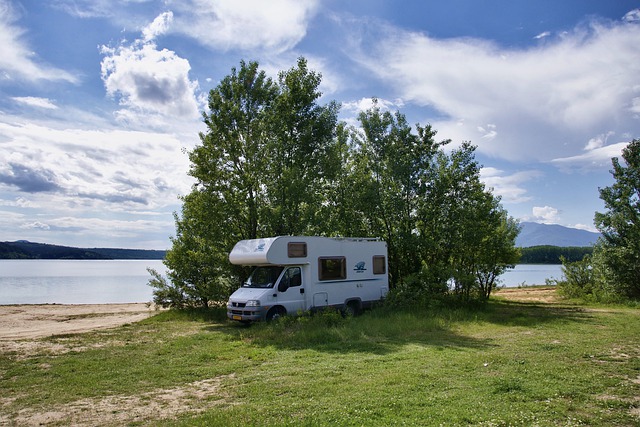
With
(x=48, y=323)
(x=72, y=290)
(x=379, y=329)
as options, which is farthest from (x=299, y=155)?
(x=72, y=290)

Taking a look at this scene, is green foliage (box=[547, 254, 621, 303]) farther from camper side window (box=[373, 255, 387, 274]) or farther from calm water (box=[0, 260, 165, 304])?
calm water (box=[0, 260, 165, 304])

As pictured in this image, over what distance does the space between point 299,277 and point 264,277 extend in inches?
47.3

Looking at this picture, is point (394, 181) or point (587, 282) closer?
point (394, 181)

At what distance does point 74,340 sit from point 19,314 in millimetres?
12694

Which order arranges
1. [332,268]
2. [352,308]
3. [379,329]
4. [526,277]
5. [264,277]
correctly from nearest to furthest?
[379,329] < [264,277] < [332,268] < [352,308] < [526,277]

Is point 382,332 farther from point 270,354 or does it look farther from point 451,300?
point 451,300

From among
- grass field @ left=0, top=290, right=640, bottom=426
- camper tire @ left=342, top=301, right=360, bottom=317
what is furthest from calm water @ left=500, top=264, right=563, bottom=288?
grass field @ left=0, top=290, right=640, bottom=426

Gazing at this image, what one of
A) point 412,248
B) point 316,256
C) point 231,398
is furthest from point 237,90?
point 231,398

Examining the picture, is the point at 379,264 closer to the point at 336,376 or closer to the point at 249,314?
the point at 249,314

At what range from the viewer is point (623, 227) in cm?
2202

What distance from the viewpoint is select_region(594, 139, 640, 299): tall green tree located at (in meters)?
21.7

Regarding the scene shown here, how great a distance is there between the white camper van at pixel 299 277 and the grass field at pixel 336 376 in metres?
1.22

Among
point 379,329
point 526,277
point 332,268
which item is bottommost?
point 526,277

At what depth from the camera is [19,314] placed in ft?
73.4
